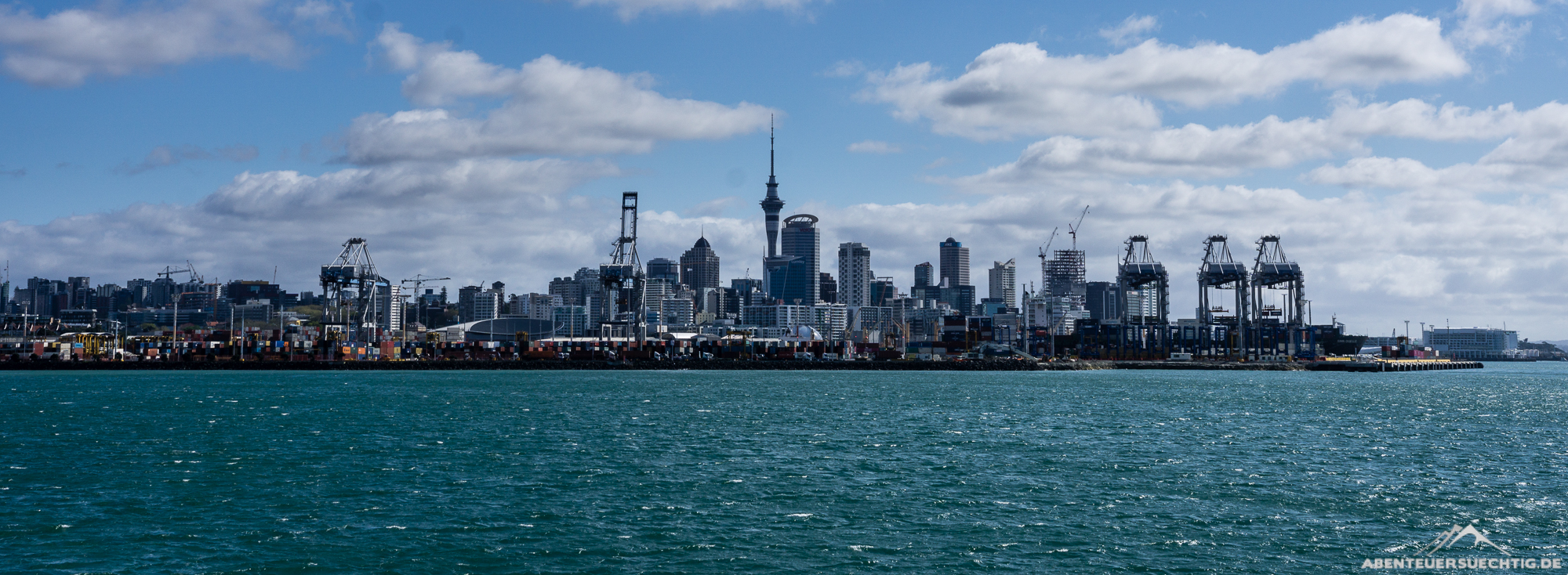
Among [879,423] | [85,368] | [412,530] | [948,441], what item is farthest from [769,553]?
[85,368]

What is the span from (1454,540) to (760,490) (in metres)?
19.4

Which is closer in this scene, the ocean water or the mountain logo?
the ocean water

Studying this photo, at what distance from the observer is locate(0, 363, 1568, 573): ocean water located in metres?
25.8

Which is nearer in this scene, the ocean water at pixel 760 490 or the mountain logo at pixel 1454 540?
the ocean water at pixel 760 490

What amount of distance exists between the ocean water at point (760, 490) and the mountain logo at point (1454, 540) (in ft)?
0.92

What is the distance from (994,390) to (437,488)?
84.8 m

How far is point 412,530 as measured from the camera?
93.3ft

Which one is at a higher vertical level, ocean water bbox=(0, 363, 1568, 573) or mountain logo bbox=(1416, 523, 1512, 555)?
ocean water bbox=(0, 363, 1568, 573)

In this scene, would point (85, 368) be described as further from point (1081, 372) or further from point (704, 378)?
point (1081, 372)

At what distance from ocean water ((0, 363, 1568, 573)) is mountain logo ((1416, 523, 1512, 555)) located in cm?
28

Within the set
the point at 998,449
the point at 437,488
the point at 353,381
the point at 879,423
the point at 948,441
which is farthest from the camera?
the point at 353,381

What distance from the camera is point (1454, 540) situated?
27.8 meters

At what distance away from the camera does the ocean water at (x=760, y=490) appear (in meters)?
25.8

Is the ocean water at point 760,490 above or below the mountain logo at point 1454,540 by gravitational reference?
above
